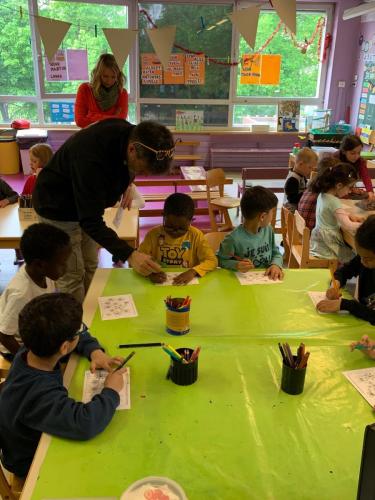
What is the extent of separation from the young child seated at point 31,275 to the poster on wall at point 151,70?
21.0 ft

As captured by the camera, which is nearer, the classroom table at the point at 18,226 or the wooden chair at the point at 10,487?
the wooden chair at the point at 10,487

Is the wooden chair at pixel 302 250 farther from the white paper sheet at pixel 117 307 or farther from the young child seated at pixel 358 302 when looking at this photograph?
the white paper sheet at pixel 117 307

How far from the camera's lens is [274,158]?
26.3 ft

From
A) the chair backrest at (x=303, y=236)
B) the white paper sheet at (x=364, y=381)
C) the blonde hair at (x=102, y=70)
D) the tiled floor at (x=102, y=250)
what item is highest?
the blonde hair at (x=102, y=70)

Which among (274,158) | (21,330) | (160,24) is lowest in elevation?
(274,158)

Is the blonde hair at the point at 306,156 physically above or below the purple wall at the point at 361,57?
below

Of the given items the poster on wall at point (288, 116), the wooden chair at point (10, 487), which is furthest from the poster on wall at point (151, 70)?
the wooden chair at point (10, 487)

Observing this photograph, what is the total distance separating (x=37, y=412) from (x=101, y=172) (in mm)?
1046

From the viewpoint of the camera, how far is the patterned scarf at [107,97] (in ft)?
13.0

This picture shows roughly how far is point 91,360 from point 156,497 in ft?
1.76

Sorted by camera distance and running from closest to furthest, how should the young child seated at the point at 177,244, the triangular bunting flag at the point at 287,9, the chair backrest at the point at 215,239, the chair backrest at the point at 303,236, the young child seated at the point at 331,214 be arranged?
the young child seated at the point at 177,244
the chair backrest at the point at 215,239
the chair backrest at the point at 303,236
the young child seated at the point at 331,214
the triangular bunting flag at the point at 287,9

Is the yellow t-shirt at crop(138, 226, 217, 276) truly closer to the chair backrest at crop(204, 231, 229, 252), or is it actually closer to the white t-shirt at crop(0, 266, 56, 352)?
the chair backrest at crop(204, 231, 229, 252)

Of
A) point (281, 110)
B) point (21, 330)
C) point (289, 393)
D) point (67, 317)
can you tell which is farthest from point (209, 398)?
point (281, 110)

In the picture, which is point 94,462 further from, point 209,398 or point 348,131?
point 348,131
